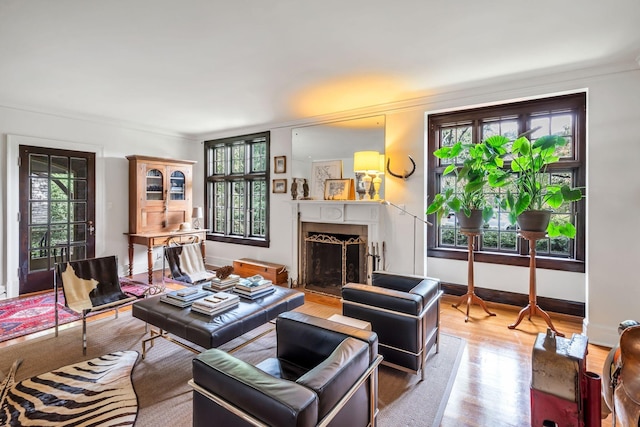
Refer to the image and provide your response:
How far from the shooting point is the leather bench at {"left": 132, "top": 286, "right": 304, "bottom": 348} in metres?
2.16

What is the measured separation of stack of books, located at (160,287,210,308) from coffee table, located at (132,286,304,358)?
0.04 m

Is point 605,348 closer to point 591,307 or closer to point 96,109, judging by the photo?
point 591,307

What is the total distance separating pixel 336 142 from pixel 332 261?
1.81 m

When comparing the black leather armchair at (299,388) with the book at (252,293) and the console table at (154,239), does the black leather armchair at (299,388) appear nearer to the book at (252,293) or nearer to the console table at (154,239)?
the book at (252,293)

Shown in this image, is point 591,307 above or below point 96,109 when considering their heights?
below

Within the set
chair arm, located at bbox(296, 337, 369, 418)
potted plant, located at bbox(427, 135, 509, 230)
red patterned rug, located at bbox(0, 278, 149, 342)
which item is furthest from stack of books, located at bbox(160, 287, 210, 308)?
potted plant, located at bbox(427, 135, 509, 230)

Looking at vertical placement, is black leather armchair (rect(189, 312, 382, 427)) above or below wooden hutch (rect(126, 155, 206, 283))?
below

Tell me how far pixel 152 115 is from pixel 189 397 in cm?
426

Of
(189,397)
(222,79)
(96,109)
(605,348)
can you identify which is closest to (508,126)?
(605,348)

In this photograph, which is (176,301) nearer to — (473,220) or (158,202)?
(473,220)

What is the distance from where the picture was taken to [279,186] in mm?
5285

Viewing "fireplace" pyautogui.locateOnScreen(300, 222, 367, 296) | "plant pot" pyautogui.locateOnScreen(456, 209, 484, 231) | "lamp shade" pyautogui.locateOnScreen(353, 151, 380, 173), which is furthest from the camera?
"fireplace" pyautogui.locateOnScreen(300, 222, 367, 296)

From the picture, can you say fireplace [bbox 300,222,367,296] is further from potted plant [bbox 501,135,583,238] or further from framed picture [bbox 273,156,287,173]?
potted plant [bbox 501,135,583,238]

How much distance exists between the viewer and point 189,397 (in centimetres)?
213
